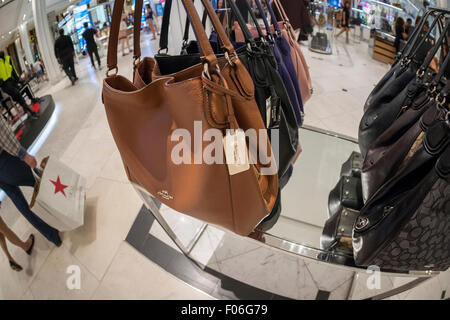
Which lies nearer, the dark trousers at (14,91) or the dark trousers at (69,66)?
the dark trousers at (14,91)

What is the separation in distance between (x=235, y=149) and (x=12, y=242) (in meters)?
1.65

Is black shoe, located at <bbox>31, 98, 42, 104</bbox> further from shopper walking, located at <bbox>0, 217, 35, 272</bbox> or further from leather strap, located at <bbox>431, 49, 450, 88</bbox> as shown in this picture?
leather strap, located at <bbox>431, 49, 450, 88</bbox>

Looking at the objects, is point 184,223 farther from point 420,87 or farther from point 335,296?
point 420,87

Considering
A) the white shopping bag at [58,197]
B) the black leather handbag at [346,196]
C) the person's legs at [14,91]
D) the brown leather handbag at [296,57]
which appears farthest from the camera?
the white shopping bag at [58,197]

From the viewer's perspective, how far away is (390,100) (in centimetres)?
100

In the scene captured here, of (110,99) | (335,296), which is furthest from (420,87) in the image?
(335,296)

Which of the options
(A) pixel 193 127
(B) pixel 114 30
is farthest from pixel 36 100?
(A) pixel 193 127

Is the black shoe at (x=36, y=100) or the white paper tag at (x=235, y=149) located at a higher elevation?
the white paper tag at (x=235, y=149)

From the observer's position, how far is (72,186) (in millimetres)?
1731

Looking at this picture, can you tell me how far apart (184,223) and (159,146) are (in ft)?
3.63

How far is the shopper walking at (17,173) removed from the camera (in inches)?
54.0

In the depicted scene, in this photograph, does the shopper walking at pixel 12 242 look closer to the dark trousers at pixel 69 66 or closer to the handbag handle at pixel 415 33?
the dark trousers at pixel 69 66

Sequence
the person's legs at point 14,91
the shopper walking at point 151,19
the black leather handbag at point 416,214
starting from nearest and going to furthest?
1. the black leather handbag at point 416,214
2. the person's legs at point 14,91
3. the shopper walking at point 151,19

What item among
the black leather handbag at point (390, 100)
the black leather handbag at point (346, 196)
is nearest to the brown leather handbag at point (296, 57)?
the black leather handbag at point (390, 100)
